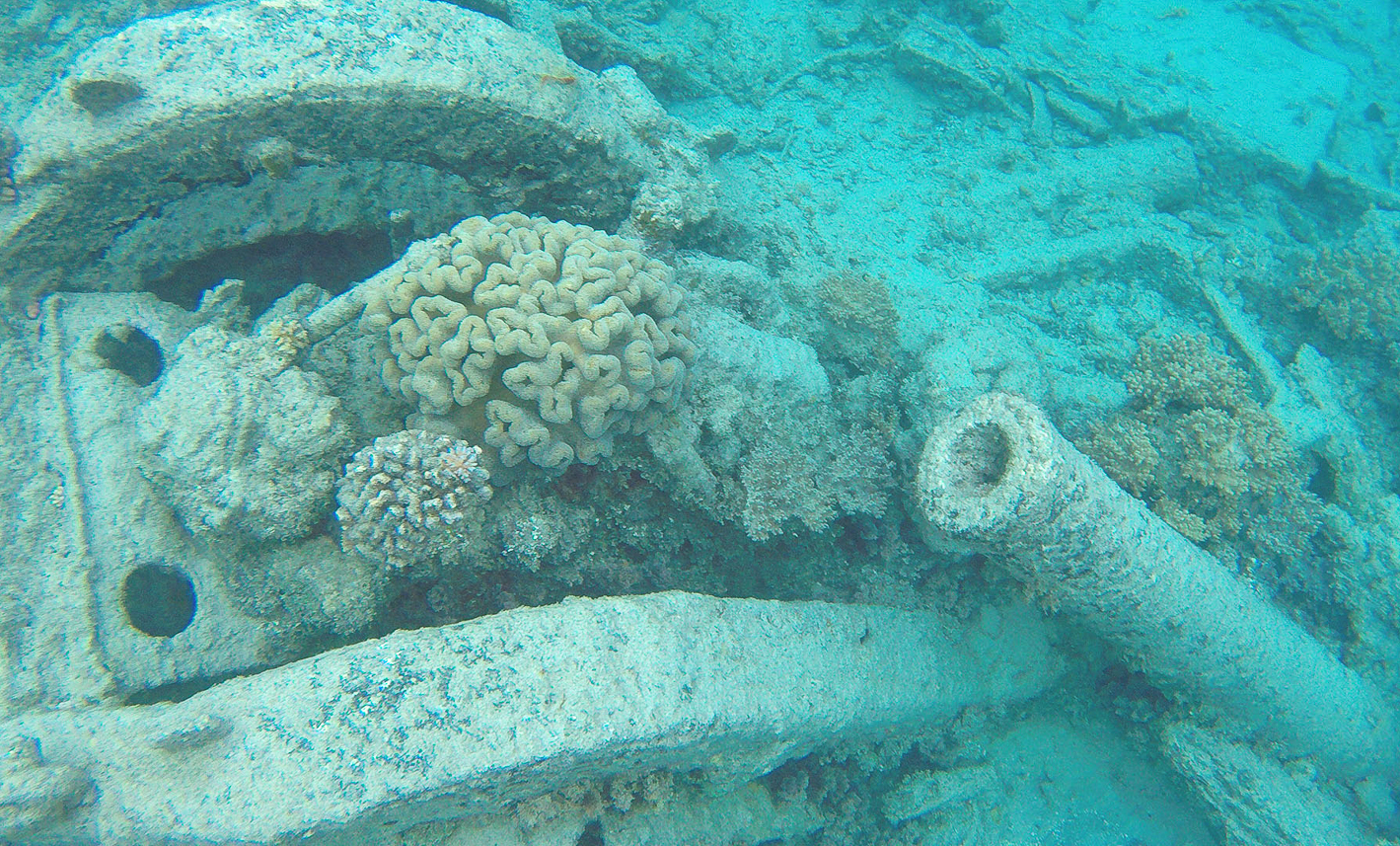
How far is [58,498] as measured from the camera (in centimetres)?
259

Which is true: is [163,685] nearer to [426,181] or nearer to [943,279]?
[426,181]

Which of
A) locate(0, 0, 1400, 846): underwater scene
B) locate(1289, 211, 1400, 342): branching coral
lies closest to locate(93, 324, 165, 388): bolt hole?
locate(0, 0, 1400, 846): underwater scene

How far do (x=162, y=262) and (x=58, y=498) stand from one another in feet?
4.07

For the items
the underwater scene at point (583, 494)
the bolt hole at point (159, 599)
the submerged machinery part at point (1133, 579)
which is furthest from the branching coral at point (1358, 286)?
the bolt hole at point (159, 599)

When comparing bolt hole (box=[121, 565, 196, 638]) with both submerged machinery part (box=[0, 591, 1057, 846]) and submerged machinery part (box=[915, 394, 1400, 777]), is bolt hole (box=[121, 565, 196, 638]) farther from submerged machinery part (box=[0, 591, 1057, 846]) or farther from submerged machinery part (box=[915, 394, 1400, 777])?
submerged machinery part (box=[915, 394, 1400, 777])

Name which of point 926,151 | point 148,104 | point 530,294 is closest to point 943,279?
point 926,151

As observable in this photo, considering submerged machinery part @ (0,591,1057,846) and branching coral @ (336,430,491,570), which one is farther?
branching coral @ (336,430,491,570)

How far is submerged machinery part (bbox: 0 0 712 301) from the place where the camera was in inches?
110

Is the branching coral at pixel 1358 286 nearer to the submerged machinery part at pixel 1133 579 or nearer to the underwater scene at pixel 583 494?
the underwater scene at pixel 583 494

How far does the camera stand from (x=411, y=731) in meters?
2.09

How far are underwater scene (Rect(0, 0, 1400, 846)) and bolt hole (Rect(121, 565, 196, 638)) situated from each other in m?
0.02

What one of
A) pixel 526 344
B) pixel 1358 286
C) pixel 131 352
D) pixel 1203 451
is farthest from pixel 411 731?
pixel 1358 286

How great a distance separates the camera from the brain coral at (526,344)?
8.65 ft

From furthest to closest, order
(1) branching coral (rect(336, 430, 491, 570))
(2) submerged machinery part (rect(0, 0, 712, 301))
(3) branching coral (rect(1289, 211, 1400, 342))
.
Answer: (3) branching coral (rect(1289, 211, 1400, 342)) → (2) submerged machinery part (rect(0, 0, 712, 301)) → (1) branching coral (rect(336, 430, 491, 570))
